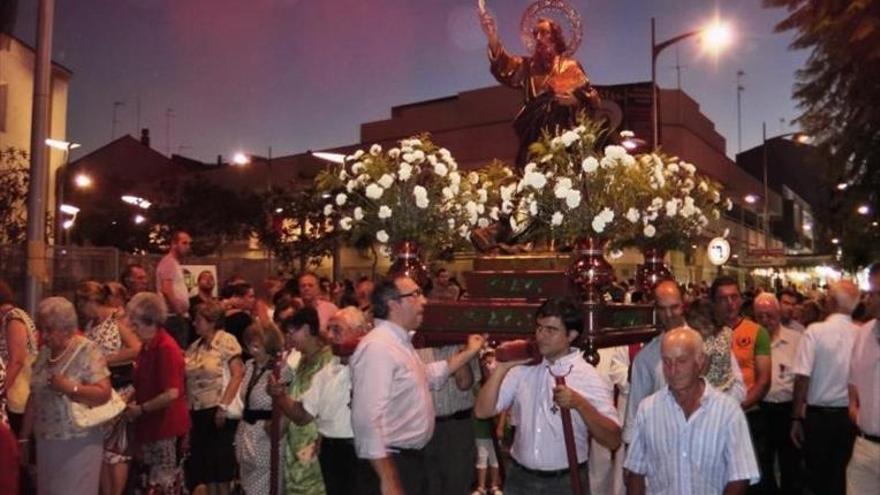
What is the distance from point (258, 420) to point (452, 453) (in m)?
1.63

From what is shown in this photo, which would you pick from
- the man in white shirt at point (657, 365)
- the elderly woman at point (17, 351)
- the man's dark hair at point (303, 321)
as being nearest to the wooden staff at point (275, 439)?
the man's dark hair at point (303, 321)

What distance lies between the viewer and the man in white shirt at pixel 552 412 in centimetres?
525

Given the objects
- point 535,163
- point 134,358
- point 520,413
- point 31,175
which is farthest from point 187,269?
point 520,413

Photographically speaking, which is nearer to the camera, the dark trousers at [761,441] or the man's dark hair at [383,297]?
the man's dark hair at [383,297]

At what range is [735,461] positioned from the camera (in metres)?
4.61

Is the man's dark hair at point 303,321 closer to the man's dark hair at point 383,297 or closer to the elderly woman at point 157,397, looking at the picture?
the elderly woman at point 157,397

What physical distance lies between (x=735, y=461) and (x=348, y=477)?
9.92 ft

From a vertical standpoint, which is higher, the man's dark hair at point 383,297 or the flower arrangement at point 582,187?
the flower arrangement at point 582,187

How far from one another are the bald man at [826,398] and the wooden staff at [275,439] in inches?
179

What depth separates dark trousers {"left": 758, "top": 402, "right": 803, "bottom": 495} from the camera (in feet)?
30.9

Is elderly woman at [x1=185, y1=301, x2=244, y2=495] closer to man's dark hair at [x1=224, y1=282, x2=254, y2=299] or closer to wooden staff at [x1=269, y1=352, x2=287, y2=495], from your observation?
wooden staff at [x1=269, y1=352, x2=287, y2=495]

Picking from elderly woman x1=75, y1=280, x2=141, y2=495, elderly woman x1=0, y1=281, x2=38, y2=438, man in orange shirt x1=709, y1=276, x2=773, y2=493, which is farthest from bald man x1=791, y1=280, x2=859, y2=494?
elderly woman x1=0, y1=281, x2=38, y2=438

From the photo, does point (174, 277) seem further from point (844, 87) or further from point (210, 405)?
point (844, 87)

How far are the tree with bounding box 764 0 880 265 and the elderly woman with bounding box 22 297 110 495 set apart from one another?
10379mm
